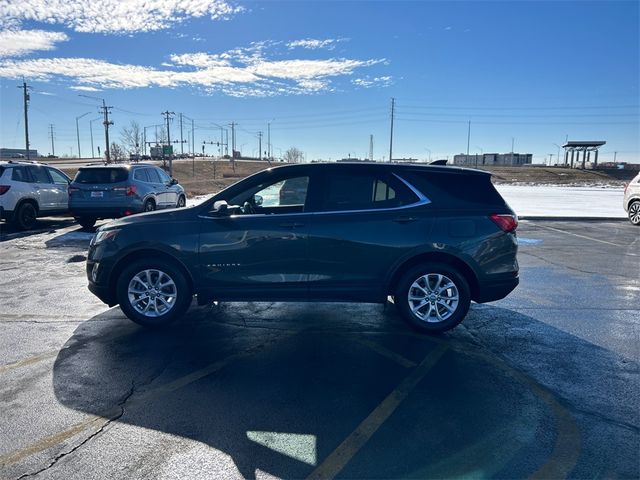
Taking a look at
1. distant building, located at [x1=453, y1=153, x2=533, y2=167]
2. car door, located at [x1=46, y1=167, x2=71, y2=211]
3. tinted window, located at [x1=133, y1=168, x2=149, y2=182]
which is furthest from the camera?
distant building, located at [x1=453, y1=153, x2=533, y2=167]

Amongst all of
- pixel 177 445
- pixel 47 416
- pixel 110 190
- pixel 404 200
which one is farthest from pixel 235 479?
pixel 110 190

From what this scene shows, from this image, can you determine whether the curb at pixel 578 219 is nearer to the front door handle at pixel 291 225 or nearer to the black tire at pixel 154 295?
the front door handle at pixel 291 225

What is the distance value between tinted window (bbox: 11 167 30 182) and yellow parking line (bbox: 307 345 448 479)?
1259 centimetres

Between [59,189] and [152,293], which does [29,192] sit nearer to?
[59,189]

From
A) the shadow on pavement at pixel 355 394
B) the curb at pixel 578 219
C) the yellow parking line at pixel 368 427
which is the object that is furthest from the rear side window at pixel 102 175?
the curb at pixel 578 219

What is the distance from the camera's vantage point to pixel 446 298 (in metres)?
5.13

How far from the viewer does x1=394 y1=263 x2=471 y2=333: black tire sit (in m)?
5.10

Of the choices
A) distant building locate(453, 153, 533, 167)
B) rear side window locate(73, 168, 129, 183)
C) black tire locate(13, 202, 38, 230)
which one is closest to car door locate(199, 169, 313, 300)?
rear side window locate(73, 168, 129, 183)

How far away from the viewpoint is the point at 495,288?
5.16 meters

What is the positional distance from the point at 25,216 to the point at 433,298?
12.3 metres

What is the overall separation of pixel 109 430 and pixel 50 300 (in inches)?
154

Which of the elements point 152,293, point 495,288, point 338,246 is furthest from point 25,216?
point 495,288

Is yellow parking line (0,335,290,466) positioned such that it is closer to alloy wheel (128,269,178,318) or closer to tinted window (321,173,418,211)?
alloy wheel (128,269,178,318)

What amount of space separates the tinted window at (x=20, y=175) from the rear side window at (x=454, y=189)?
11.8 meters
